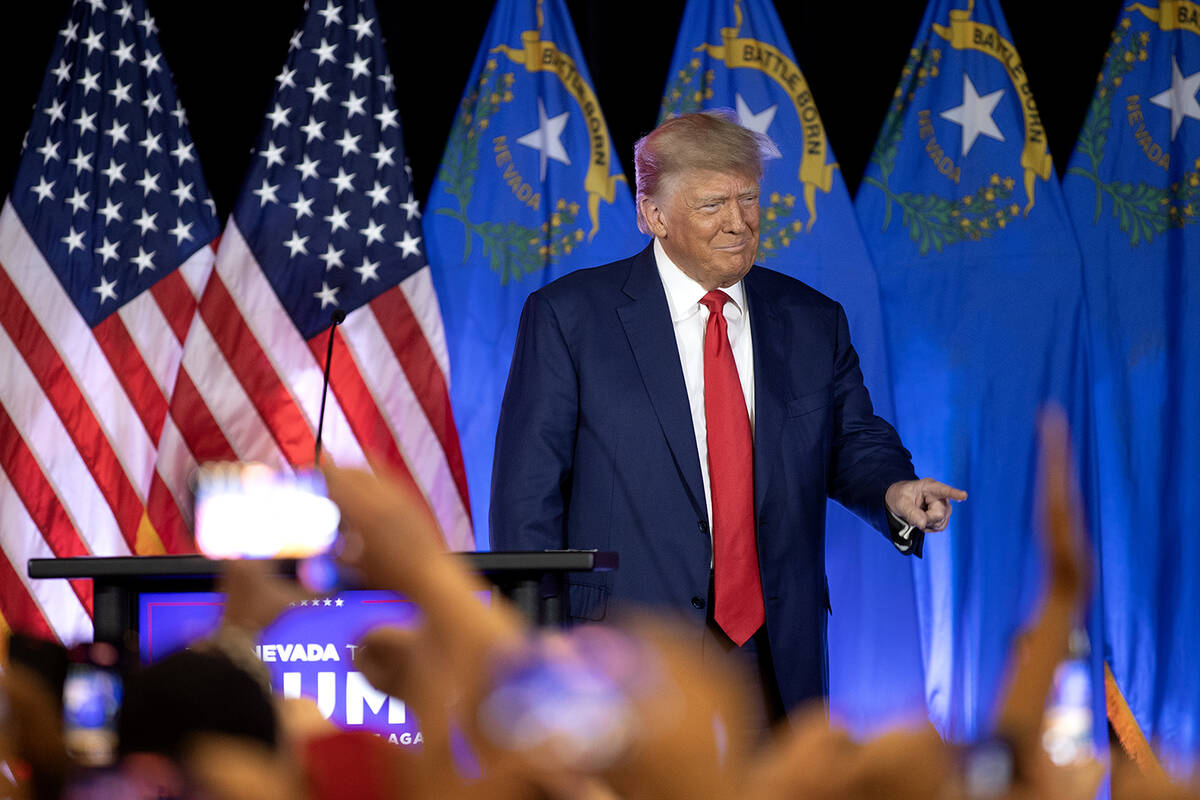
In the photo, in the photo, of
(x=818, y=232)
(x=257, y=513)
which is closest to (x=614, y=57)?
(x=818, y=232)

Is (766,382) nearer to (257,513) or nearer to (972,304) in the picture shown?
(972,304)

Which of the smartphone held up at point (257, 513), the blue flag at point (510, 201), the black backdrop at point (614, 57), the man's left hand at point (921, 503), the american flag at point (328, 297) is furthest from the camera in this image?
the black backdrop at point (614, 57)

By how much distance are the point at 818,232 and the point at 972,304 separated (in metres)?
0.46

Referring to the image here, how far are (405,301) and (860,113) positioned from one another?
1.42 metres

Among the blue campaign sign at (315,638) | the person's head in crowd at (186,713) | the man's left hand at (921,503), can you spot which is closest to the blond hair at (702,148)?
the man's left hand at (921,503)

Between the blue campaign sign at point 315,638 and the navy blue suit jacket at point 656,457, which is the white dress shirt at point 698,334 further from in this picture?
the blue campaign sign at point 315,638

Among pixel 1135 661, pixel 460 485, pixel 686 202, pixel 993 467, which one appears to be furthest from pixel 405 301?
pixel 1135 661

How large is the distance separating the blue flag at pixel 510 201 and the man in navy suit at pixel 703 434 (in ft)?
4.00

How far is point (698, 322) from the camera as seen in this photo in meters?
2.23

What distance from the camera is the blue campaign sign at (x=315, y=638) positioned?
4.92 feet

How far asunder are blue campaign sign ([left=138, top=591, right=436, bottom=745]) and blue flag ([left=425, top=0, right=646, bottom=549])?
1.89m

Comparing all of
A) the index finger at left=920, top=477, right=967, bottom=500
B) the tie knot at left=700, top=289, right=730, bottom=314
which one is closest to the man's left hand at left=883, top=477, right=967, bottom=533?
the index finger at left=920, top=477, right=967, bottom=500

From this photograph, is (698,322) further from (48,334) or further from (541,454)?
(48,334)

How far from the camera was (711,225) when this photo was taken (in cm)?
226
